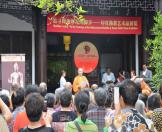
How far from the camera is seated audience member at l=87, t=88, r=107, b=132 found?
5746 millimetres

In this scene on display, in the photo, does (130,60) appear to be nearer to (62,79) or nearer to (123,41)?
(123,41)

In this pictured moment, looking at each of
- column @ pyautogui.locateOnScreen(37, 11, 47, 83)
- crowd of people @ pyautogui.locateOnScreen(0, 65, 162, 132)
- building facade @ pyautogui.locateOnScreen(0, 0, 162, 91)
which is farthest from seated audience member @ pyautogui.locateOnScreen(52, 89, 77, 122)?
column @ pyautogui.locateOnScreen(37, 11, 47, 83)

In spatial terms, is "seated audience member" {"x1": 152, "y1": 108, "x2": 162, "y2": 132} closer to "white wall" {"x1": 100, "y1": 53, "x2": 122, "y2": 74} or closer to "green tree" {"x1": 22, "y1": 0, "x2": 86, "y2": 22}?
"green tree" {"x1": 22, "y1": 0, "x2": 86, "y2": 22}

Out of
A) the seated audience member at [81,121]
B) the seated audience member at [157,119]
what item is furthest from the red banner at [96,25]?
the seated audience member at [157,119]

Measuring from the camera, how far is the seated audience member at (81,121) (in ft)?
15.1

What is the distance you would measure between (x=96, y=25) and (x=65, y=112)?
1246 centimetres

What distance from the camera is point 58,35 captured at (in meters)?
19.0

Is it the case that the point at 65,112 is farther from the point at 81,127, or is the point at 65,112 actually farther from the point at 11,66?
the point at 11,66

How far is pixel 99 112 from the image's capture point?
5793 mm

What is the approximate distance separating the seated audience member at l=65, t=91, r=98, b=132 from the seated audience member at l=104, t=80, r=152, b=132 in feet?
1.88

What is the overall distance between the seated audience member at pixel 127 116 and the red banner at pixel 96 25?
1238 centimetres

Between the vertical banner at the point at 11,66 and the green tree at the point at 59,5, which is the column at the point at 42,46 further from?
the green tree at the point at 59,5

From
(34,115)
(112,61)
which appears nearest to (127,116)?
(34,115)

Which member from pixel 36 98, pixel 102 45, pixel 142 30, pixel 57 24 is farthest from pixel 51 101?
pixel 102 45
